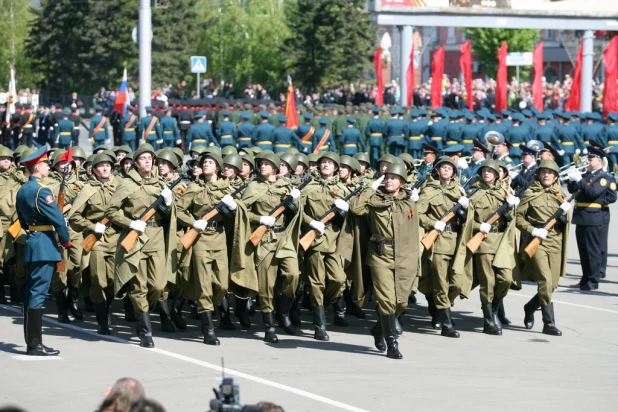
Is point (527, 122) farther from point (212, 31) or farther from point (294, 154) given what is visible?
point (212, 31)

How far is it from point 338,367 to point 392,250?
126 centimetres

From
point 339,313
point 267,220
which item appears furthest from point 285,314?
point 267,220

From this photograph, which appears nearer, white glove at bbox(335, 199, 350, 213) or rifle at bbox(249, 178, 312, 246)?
white glove at bbox(335, 199, 350, 213)

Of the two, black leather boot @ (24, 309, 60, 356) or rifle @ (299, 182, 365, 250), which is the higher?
rifle @ (299, 182, 365, 250)

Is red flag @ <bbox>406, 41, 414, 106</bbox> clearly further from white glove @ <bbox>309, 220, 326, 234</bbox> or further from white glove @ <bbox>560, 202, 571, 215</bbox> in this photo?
white glove @ <bbox>309, 220, 326, 234</bbox>

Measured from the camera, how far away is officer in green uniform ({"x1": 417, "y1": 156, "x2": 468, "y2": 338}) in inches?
529

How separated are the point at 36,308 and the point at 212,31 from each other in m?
55.8

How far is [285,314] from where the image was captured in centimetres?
1345

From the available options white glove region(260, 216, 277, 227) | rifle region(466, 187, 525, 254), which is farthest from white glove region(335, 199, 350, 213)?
rifle region(466, 187, 525, 254)

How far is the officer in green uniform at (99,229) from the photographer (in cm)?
1327

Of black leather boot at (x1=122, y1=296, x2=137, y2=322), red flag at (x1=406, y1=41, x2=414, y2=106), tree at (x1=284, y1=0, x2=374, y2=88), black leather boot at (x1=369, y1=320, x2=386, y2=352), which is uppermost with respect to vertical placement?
tree at (x1=284, y1=0, x2=374, y2=88)

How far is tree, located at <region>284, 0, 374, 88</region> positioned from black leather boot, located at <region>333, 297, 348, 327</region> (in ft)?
136

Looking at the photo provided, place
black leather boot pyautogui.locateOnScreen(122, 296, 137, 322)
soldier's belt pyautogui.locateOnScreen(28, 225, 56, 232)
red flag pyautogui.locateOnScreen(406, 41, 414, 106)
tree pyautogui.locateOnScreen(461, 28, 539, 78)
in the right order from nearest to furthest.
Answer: soldier's belt pyautogui.locateOnScreen(28, 225, 56, 232)
black leather boot pyautogui.locateOnScreen(122, 296, 137, 322)
red flag pyautogui.locateOnScreen(406, 41, 414, 106)
tree pyautogui.locateOnScreen(461, 28, 539, 78)

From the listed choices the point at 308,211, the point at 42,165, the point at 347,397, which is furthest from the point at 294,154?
the point at 347,397
